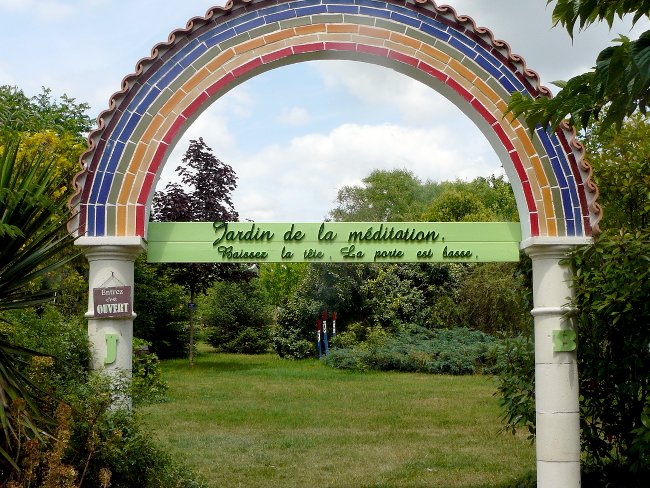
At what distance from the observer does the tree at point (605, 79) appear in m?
3.28

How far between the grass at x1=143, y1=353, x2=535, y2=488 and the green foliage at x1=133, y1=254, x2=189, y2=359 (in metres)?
4.71

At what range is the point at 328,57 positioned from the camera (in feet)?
23.0

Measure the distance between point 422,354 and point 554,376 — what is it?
1265 cm

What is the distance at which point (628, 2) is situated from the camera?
355 cm

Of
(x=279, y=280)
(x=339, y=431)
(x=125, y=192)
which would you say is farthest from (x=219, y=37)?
(x=279, y=280)

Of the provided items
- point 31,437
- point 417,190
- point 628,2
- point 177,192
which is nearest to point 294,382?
point 177,192

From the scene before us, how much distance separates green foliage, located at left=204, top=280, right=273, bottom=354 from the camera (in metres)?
26.7

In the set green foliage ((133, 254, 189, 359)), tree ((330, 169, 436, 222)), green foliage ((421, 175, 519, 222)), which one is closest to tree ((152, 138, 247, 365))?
green foliage ((133, 254, 189, 359))

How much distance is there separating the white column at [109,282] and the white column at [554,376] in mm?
3395

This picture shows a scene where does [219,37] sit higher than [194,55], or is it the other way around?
[219,37]

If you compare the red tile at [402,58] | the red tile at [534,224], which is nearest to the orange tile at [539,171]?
the red tile at [534,224]

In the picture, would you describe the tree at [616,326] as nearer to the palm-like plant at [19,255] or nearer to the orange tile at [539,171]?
the orange tile at [539,171]

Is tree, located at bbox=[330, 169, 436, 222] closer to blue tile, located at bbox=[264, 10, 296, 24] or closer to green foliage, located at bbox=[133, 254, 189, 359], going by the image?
green foliage, located at bbox=[133, 254, 189, 359]

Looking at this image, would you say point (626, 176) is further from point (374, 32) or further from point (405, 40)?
point (374, 32)
